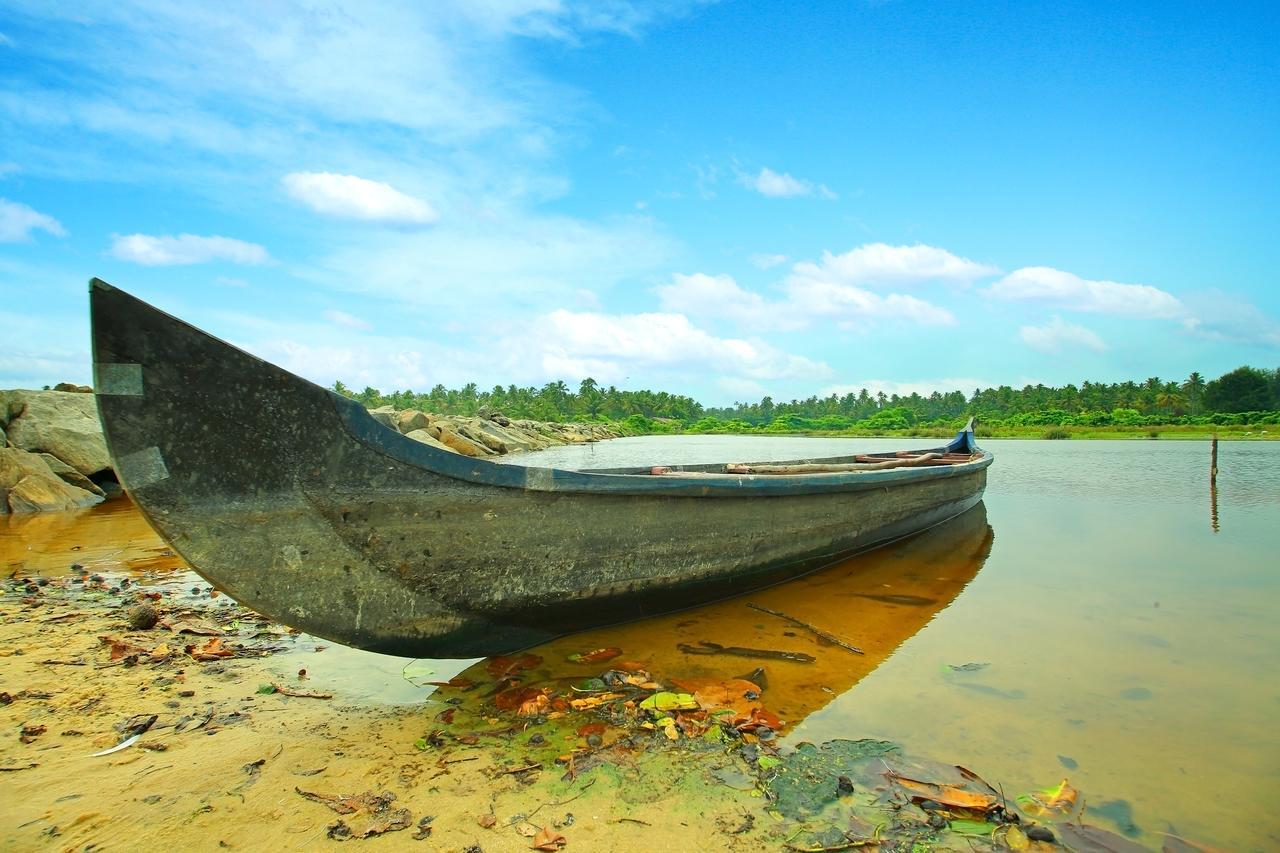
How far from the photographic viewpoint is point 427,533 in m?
3.25

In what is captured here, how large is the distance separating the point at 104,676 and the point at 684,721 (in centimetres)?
328

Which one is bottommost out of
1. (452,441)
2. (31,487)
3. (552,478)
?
(31,487)

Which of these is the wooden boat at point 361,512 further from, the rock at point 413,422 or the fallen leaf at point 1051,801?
the rock at point 413,422

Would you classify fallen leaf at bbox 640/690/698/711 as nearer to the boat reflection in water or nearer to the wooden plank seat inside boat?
the boat reflection in water

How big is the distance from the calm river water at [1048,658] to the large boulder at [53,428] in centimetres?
275

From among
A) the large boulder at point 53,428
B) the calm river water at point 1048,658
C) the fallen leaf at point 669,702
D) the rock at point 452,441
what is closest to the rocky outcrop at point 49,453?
the large boulder at point 53,428

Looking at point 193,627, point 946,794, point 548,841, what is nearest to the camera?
point 548,841

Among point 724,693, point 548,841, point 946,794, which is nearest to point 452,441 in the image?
point 724,693

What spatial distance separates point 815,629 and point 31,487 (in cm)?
1216

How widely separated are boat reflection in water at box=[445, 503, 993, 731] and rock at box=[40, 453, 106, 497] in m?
11.5

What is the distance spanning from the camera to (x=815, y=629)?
4.86 metres

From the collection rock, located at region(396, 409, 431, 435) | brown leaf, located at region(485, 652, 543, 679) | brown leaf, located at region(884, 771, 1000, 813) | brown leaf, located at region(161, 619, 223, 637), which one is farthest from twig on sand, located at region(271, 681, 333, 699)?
rock, located at region(396, 409, 431, 435)

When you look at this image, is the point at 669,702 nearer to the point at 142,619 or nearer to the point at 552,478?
the point at 552,478

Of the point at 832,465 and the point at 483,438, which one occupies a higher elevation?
the point at 832,465
